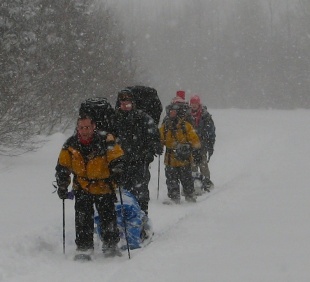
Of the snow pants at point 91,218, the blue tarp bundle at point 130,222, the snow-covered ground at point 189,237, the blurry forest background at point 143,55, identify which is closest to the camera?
the snow-covered ground at point 189,237

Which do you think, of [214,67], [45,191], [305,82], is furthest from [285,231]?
[214,67]

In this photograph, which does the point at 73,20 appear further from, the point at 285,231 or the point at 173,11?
the point at 173,11

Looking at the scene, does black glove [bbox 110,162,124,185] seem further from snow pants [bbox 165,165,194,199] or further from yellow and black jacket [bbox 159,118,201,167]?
snow pants [bbox 165,165,194,199]

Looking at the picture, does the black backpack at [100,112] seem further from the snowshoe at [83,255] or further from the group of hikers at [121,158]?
the snowshoe at [83,255]

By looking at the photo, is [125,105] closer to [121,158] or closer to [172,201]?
[121,158]

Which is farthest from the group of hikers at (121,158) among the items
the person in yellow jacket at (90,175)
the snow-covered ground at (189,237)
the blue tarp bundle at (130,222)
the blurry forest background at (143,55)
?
the blurry forest background at (143,55)

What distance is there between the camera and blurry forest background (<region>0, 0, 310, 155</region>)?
13586mm

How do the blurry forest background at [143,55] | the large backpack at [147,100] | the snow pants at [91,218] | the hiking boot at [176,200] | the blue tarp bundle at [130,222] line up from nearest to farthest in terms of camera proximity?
1. the snow pants at [91,218]
2. the blue tarp bundle at [130,222]
3. the large backpack at [147,100]
4. the hiking boot at [176,200]
5. the blurry forest background at [143,55]

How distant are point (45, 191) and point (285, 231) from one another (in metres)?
5.46

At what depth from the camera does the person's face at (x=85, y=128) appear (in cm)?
592

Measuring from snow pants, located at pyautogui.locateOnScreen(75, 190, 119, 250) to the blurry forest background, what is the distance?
20.5ft

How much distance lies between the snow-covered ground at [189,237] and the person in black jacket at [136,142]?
2.50ft

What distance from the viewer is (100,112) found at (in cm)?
629

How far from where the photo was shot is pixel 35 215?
7.77 metres
